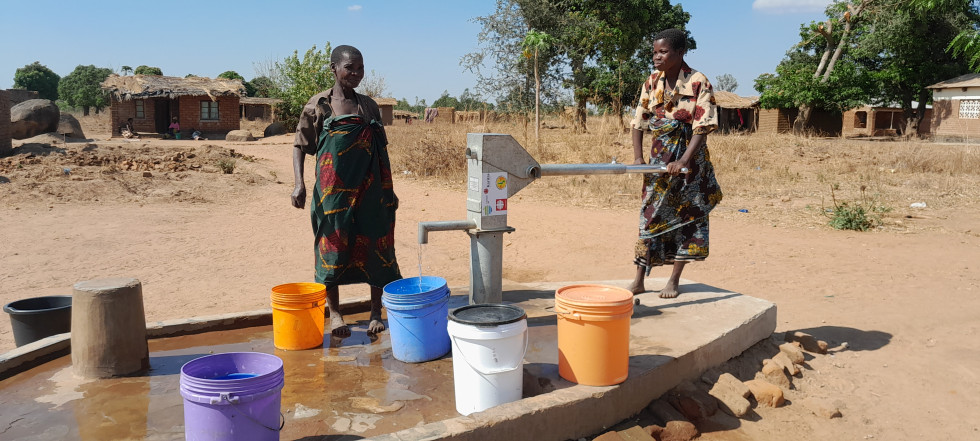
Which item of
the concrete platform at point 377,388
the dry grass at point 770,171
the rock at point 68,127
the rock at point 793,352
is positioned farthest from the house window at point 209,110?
the rock at point 793,352

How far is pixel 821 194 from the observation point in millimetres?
10609

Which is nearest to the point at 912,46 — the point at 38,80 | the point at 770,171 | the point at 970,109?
the point at 970,109

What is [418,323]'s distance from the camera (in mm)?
3205

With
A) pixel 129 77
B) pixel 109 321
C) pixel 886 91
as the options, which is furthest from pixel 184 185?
pixel 886 91

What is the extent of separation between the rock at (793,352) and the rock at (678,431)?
121 cm

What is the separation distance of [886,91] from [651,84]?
85.4 feet

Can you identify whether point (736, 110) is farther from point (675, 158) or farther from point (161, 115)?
point (675, 158)

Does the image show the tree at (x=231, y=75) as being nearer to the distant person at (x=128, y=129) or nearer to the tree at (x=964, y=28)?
the distant person at (x=128, y=129)

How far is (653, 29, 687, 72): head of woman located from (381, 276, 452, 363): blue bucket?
1830 millimetres

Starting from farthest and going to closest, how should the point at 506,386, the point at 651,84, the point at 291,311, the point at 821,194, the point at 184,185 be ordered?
1. the point at 184,185
2. the point at 821,194
3. the point at 651,84
4. the point at 291,311
5. the point at 506,386

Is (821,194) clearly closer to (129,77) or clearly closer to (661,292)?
(661,292)

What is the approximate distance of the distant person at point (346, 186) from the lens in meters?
3.64

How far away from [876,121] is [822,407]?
28.6 m

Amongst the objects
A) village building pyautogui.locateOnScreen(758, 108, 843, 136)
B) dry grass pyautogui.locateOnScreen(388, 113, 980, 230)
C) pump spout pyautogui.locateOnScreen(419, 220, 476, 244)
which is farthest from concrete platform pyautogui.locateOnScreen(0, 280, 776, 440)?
village building pyautogui.locateOnScreen(758, 108, 843, 136)
